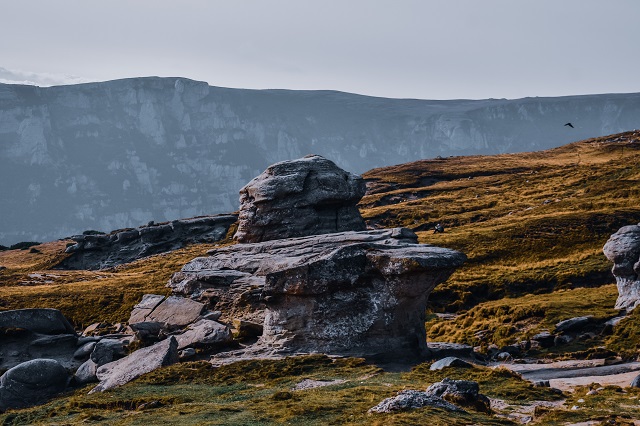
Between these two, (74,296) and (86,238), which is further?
(86,238)

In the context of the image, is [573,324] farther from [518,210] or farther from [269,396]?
[518,210]

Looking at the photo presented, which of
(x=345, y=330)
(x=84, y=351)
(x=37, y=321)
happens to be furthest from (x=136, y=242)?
(x=345, y=330)

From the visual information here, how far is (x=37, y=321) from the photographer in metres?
52.1

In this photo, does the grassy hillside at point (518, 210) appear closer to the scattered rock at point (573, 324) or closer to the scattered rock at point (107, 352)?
the scattered rock at point (573, 324)

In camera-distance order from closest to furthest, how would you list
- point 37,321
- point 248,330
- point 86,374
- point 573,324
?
point 86,374 < point 248,330 < point 573,324 < point 37,321

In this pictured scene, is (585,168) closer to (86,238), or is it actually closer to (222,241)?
(222,241)

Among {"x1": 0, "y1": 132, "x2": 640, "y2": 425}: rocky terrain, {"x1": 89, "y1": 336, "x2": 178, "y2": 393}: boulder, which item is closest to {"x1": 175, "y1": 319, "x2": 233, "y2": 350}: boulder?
{"x1": 0, "y1": 132, "x2": 640, "y2": 425}: rocky terrain

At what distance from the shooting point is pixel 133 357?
4038cm

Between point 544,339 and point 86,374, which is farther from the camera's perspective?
point 544,339

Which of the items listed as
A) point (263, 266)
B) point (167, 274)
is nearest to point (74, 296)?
point (167, 274)

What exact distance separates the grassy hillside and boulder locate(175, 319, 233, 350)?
24265 millimetres

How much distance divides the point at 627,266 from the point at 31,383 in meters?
38.9

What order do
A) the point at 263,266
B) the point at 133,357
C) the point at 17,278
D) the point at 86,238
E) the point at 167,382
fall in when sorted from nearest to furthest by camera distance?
the point at 167,382 < the point at 133,357 < the point at 263,266 < the point at 17,278 < the point at 86,238

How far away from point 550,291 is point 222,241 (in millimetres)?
65996
